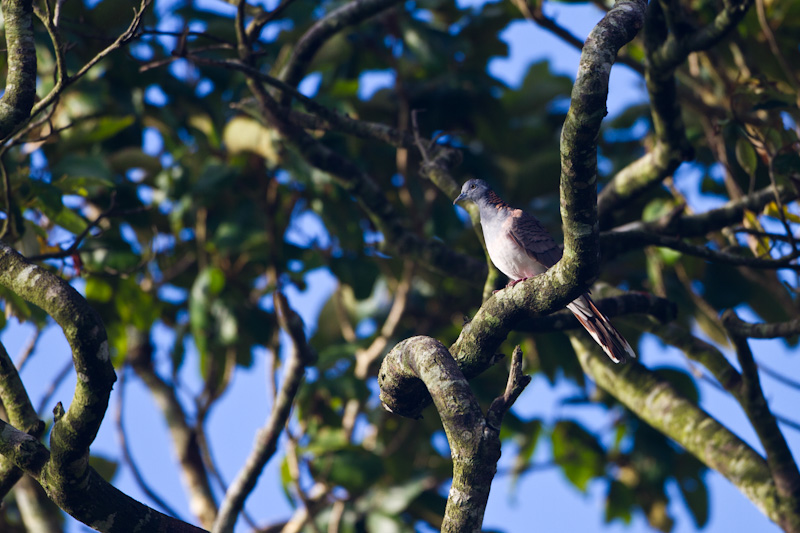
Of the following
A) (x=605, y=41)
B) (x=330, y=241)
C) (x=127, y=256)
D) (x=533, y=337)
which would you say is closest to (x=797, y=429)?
(x=533, y=337)

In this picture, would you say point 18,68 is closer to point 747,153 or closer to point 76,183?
point 76,183

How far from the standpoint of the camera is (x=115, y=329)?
6062mm

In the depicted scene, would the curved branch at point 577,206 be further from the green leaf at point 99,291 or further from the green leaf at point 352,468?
the green leaf at point 99,291

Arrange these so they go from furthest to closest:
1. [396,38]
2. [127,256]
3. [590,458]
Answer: [590,458], [396,38], [127,256]

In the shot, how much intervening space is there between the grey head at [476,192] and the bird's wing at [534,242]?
0.53m

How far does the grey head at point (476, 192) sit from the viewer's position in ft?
16.4

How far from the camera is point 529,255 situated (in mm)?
4344

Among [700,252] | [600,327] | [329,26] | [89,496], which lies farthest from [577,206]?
[329,26]

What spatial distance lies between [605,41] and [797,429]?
3.04 m

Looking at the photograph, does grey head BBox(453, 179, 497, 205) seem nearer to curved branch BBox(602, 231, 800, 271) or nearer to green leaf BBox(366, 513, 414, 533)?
curved branch BBox(602, 231, 800, 271)

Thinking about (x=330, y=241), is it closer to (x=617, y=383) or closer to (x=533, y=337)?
(x=533, y=337)

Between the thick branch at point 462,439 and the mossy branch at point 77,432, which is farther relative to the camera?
the mossy branch at point 77,432

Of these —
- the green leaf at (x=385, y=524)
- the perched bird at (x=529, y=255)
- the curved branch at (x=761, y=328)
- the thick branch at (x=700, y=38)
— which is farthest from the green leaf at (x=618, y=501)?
the thick branch at (x=700, y=38)

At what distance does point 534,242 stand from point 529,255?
87 millimetres
